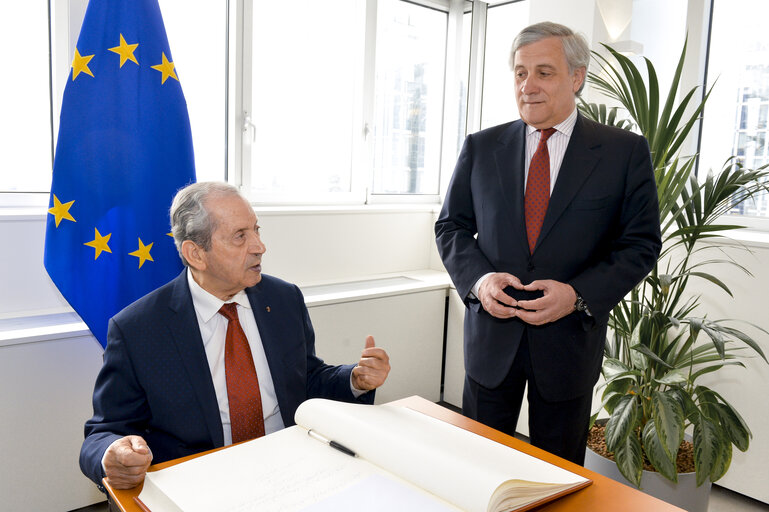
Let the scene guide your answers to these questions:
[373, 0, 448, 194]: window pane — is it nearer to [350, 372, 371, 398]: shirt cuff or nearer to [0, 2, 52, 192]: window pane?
[0, 2, 52, 192]: window pane

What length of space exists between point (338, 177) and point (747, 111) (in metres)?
2.26

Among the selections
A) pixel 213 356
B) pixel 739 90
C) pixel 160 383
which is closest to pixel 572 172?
pixel 213 356

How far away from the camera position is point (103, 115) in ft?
7.21

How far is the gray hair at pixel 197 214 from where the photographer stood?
4.66ft

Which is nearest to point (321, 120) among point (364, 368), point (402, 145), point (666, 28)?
Answer: point (402, 145)

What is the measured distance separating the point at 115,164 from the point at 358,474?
169 cm

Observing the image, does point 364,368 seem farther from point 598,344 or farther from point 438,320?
point 438,320

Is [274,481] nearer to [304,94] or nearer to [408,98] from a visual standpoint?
[304,94]

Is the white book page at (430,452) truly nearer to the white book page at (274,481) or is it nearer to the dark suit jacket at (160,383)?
the white book page at (274,481)

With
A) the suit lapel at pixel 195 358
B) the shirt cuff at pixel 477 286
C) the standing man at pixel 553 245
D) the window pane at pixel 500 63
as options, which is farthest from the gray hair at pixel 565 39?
the window pane at pixel 500 63

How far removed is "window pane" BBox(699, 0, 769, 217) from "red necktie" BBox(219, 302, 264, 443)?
279 cm

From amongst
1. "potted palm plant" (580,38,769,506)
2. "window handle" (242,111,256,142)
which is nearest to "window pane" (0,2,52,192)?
"window handle" (242,111,256,142)

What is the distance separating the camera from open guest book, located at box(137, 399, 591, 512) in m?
0.88

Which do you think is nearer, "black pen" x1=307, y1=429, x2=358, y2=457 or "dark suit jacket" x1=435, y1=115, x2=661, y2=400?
"black pen" x1=307, y1=429, x2=358, y2=457
